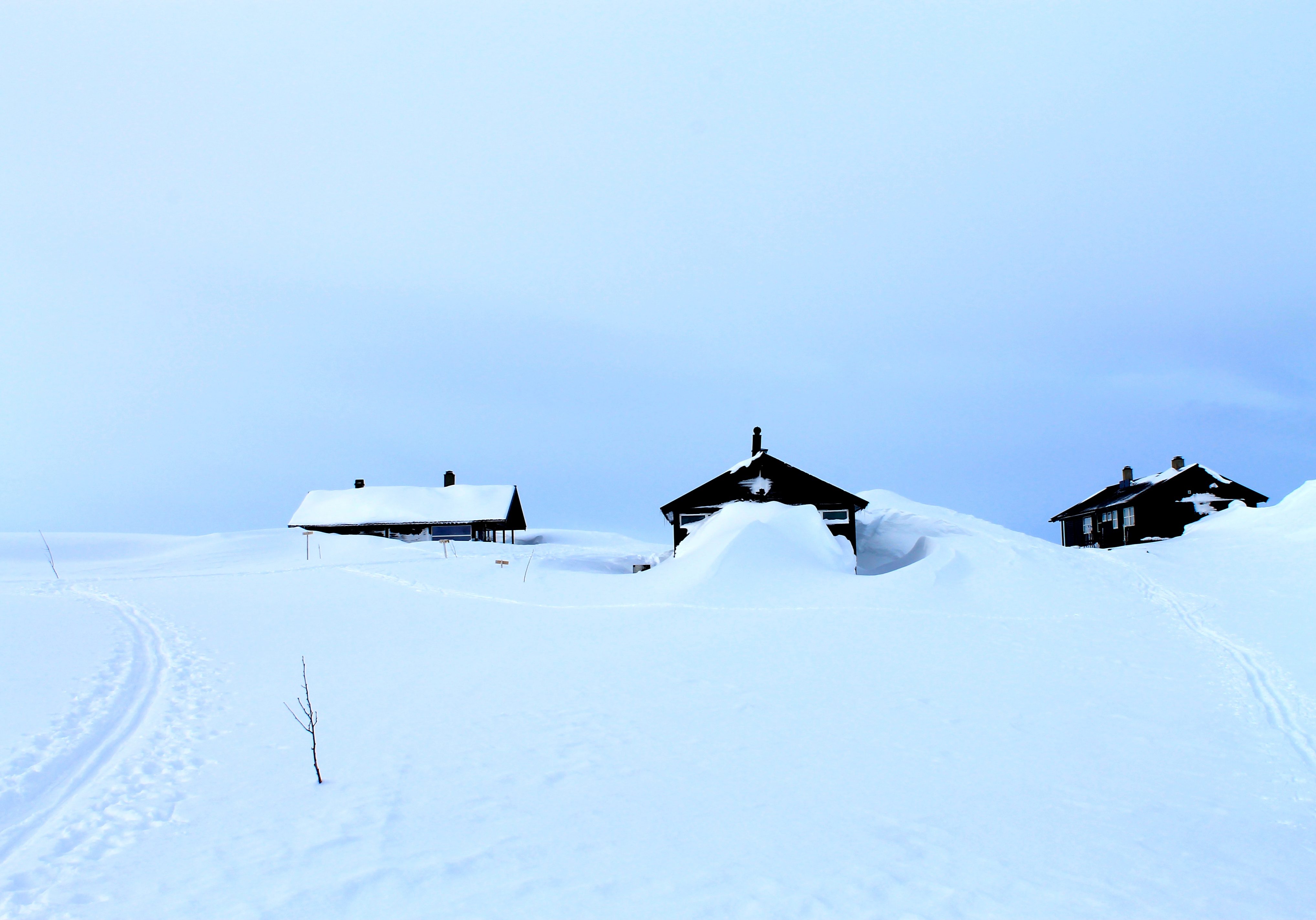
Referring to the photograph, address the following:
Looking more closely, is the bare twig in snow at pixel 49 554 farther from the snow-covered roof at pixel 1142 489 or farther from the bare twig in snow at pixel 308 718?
the snow-covered roof at pixel 1142 489

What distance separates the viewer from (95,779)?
24.6 ft

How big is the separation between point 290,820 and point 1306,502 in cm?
4131

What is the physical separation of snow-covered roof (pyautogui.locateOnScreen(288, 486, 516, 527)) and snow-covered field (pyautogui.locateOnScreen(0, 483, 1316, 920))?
25.1 metres

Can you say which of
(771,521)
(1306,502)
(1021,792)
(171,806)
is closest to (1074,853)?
(1021,792)

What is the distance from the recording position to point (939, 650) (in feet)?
46.5

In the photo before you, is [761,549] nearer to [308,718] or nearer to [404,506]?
[308,718]

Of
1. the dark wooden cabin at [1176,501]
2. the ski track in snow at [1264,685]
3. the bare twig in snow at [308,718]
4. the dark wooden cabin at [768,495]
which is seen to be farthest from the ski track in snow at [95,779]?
the dark wooden cabin at [1176,501]

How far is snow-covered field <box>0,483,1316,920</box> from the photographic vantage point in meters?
5.40

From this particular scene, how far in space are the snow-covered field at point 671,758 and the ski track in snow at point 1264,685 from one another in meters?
0.07

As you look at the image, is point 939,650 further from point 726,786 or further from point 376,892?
point 376,892

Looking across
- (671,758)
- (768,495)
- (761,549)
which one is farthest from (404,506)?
(671,758)

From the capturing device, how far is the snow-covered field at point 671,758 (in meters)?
5.40

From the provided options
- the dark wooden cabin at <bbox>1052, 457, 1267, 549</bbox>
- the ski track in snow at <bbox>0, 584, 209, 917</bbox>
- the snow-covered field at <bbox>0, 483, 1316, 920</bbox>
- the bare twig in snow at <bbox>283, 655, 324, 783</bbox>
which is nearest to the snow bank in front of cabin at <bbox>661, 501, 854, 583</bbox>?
the snow-covered field at <bbox>0, 483, 1316, 920</bbox>

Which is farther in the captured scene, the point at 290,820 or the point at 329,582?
the point at 329,582
